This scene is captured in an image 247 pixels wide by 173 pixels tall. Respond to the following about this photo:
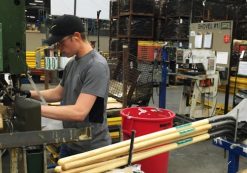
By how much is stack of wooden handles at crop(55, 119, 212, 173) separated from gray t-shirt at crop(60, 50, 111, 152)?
0.17 metres

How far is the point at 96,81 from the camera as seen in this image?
60.4 inches

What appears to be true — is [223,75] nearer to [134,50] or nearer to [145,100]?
[145,100]

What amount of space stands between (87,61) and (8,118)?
48 centimetres

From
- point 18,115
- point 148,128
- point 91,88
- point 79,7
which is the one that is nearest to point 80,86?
point 91,88

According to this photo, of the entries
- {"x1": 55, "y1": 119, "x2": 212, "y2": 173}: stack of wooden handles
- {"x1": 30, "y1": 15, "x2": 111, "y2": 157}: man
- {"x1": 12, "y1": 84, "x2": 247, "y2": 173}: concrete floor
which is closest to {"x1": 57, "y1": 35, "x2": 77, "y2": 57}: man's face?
{"x1": 30, "y1": 15, "x2": 111, "y2": 157}: man

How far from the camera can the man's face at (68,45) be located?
154 centimetres

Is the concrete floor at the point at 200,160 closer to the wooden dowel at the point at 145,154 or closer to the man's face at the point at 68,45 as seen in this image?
the wooden dowel at the point at 145,154

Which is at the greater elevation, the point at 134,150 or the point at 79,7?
the point at 79,7

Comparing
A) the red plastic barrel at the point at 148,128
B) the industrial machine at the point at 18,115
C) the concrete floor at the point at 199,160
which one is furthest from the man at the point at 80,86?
the concrete floor at the point at 199,160

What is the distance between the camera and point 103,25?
1009 centimetres

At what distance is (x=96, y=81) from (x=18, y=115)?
16.6 inches

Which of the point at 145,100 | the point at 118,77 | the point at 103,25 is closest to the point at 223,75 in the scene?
the point at 145,100

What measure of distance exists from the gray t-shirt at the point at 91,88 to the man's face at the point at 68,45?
0.07m

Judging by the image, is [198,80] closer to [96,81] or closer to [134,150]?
[134,150]
